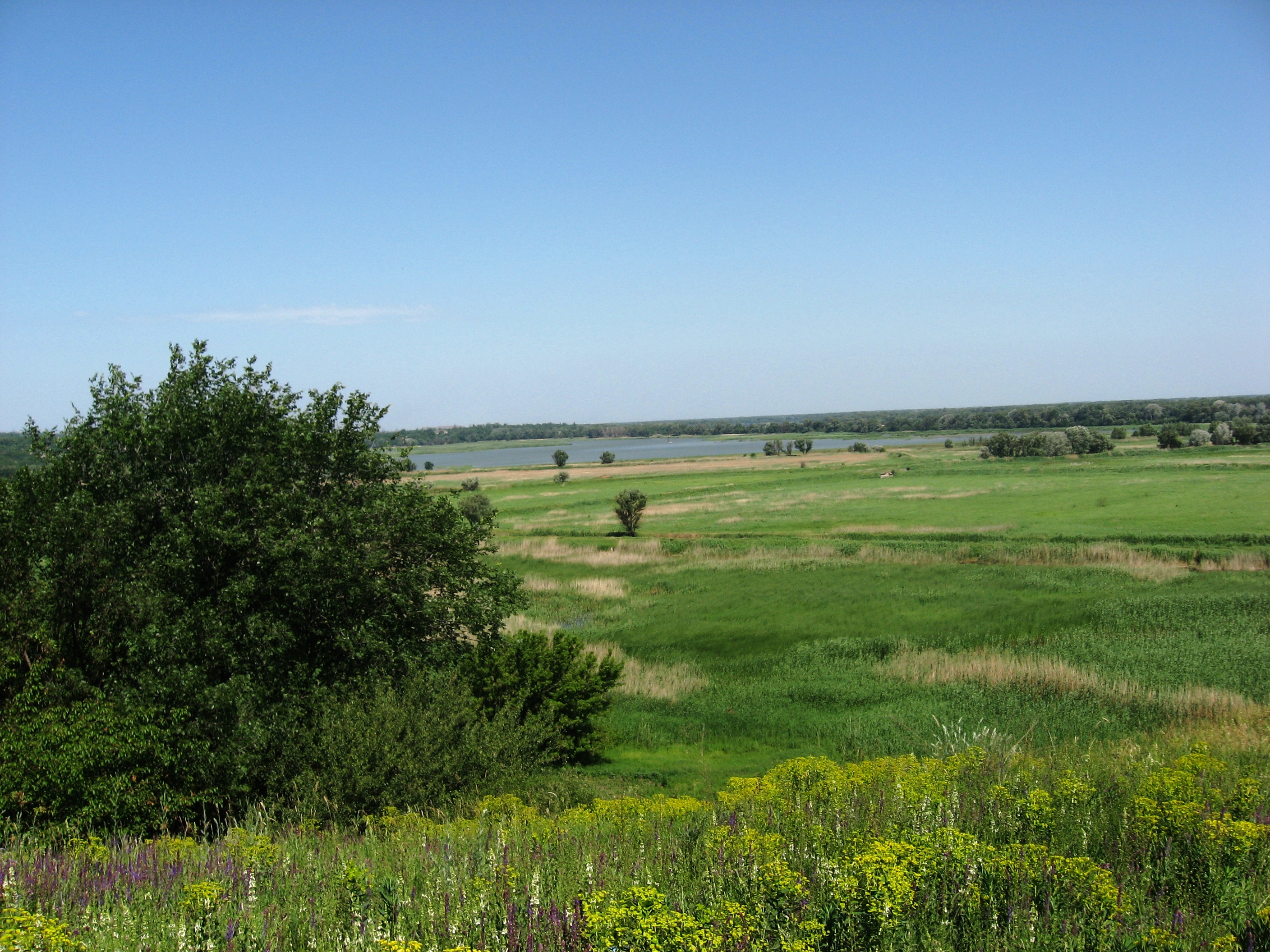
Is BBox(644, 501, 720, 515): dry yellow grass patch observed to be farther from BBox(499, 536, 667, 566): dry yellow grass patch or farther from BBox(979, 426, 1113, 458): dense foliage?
BBox(979, 426, 1113, 458): dense foliage

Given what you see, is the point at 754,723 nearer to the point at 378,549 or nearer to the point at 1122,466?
the point at 378,549

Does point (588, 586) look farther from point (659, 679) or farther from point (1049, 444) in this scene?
point (1049, 444)

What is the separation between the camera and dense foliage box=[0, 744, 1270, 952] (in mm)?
3826

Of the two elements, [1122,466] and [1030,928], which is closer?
[1030,928]

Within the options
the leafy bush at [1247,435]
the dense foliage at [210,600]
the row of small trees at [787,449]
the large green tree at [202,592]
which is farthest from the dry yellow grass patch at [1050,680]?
the row of small trees at [787,449]

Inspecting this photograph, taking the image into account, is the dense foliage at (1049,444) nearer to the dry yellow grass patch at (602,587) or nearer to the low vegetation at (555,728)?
the low vegetation at (555,728)

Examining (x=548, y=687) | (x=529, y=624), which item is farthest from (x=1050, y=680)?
(x=529, y=624)

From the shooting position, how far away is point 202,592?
17.5 metres

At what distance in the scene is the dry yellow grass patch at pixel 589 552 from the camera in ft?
187

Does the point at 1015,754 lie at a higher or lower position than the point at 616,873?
lower

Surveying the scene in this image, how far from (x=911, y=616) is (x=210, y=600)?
28859 mm

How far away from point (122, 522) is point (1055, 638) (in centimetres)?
3062

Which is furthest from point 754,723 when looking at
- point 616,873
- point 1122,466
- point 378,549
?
point 1122,466

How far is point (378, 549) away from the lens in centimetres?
1970
